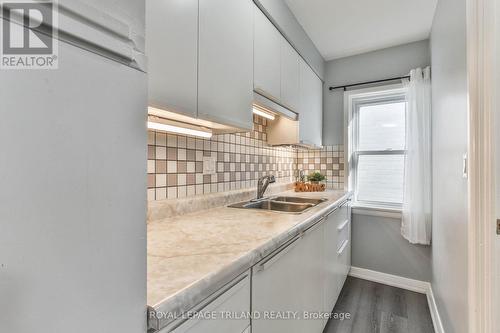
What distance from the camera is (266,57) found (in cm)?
162

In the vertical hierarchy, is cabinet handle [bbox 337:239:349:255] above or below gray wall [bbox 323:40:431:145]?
below

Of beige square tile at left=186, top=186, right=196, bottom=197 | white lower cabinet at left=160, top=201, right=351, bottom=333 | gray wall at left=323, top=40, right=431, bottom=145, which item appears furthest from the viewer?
gray wall at left=323, top=40, right=431, bottom=145

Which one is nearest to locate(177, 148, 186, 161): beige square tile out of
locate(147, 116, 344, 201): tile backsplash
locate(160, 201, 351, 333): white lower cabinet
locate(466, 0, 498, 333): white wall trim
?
locate(147, 116, 344, 201): tile backsplash

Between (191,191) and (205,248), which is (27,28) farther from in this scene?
(191,191)

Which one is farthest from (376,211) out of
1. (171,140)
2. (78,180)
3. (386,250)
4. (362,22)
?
(78,180)

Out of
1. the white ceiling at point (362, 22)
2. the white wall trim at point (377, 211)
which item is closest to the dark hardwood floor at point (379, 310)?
the white wall trim at point (377, 211)

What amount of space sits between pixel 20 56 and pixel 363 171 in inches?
119

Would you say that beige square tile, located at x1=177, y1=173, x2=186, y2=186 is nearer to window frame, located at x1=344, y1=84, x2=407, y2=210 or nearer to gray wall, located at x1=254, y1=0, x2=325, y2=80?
gray wall, located at x1=254, y1=0, x2=325, y2=80

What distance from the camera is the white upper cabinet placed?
2.29 meters

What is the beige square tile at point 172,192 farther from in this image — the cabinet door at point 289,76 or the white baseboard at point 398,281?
the white baseboard at point 398,281

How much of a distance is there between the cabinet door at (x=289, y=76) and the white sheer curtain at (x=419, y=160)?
3.84ft

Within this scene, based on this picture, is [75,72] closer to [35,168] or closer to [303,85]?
[35,168]

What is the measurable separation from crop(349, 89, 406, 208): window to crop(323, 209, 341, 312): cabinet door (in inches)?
37.5

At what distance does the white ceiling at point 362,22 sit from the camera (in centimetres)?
198
